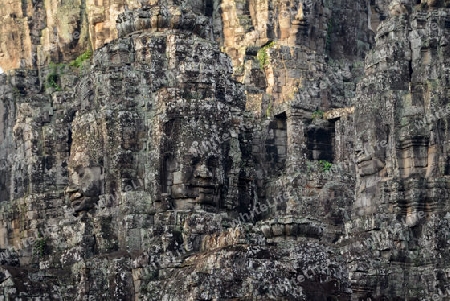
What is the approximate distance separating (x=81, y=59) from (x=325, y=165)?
1324 centimetres

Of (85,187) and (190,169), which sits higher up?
(190,169)

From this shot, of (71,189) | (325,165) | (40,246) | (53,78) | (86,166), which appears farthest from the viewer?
(53,78)

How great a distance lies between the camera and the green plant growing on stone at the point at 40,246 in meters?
123

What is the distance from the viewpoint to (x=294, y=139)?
13238 centimetres

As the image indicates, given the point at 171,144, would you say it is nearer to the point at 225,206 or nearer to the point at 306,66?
the point at 225,206

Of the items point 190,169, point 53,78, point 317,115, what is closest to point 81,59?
point 53,78

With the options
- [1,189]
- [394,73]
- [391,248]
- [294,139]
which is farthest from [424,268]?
[1,189]

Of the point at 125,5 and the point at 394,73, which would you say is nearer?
the point at 394,73

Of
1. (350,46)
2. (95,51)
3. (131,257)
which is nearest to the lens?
(131,257)

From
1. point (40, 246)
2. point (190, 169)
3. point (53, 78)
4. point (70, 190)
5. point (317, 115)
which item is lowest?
point (40, 246)

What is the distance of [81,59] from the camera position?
5315 inches

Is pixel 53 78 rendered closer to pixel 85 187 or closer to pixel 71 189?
pixel 71 189

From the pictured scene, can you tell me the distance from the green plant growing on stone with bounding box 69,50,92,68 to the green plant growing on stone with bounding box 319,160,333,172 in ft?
40.6

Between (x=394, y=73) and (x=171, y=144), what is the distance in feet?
36.0
